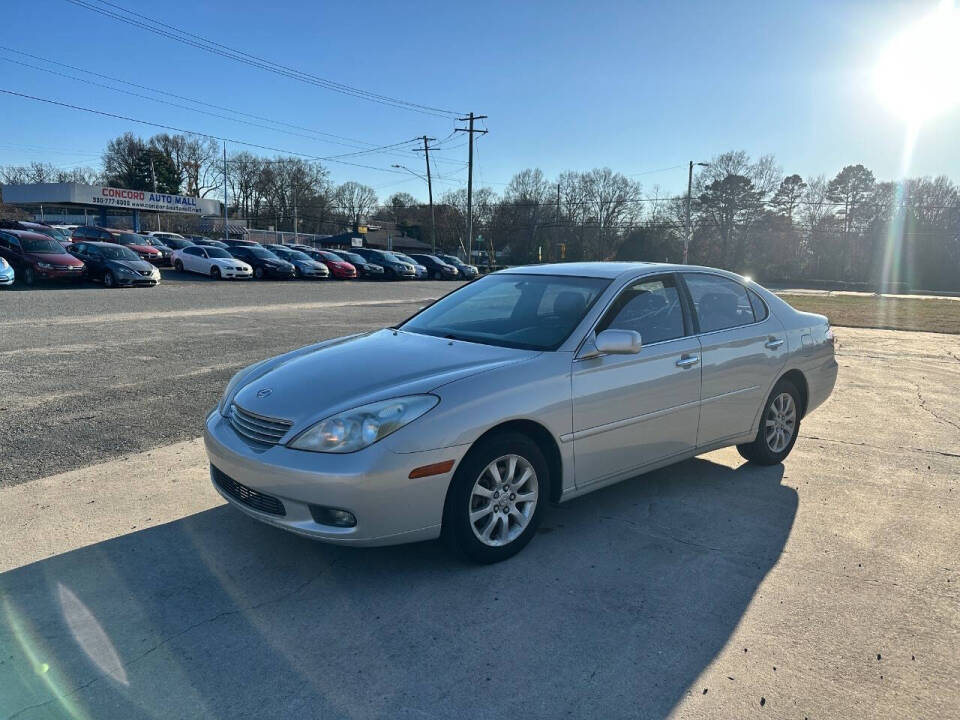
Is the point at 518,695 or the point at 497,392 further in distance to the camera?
the point at 497,392

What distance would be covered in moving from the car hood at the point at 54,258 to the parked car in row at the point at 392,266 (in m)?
21.0

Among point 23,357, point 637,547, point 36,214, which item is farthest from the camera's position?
point 36,214

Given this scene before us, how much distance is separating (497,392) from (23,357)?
833cm

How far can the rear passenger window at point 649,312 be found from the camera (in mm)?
4270

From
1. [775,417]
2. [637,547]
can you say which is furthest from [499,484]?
[775,417]

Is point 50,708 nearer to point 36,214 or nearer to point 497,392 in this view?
point 497,392

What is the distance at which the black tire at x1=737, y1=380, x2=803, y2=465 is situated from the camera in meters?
5.23

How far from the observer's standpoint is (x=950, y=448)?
6.04 meters

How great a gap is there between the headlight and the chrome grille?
0.43 ft

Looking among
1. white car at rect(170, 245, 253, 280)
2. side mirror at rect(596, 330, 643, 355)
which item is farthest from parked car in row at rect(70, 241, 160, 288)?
side mirror at rect(596, 330, 643, 355)

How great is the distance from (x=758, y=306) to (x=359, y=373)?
11.0 ft

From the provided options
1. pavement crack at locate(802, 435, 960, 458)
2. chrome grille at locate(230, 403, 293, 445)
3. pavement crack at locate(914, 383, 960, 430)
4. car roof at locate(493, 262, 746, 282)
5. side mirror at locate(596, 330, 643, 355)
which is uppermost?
car roof at locate(493, 262, 746, 282)

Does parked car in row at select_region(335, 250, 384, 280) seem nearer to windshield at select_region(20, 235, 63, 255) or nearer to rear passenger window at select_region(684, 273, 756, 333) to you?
windshield at select_region(20, 235, 63, 255)

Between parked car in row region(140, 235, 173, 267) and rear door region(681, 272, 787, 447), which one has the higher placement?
parked car in row region(140, 235, 173, 267)
